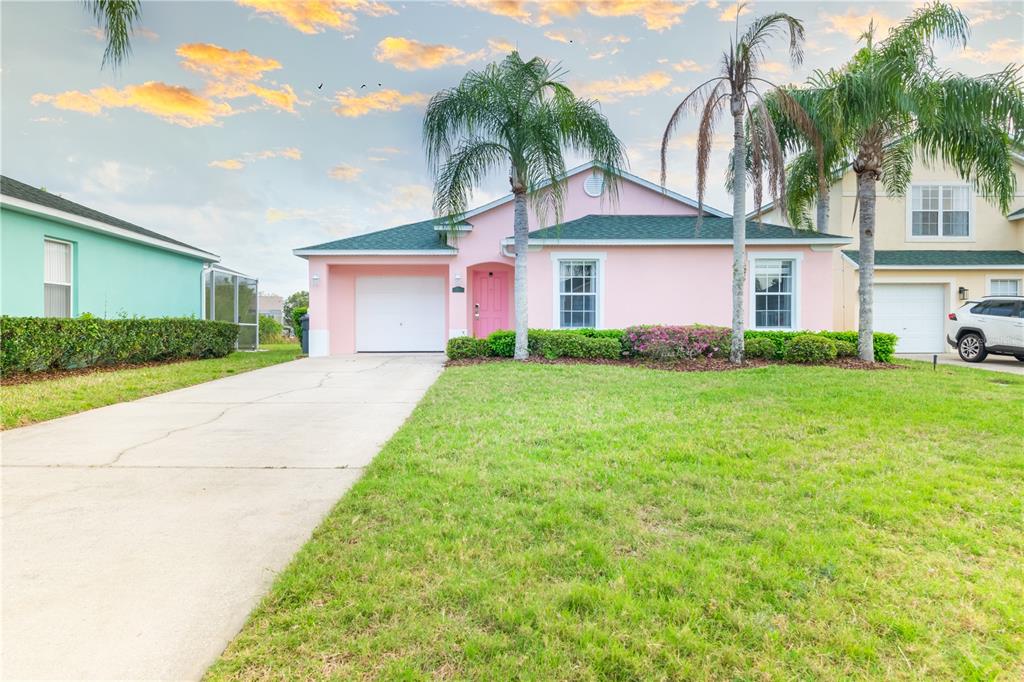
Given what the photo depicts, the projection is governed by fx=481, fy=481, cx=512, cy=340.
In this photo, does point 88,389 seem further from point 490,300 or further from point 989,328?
point 989,328

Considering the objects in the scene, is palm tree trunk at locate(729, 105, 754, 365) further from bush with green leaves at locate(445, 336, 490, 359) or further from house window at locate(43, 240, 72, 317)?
house window at locate(43, 240, 72, 317)

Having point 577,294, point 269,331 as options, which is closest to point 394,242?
point 577,294

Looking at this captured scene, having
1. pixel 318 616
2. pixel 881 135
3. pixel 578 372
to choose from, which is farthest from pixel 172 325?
pixel 881 135

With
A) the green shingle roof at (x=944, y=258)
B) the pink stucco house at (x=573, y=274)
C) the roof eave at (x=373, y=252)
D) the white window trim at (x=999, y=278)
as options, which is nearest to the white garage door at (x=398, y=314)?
the pink stucco house at (x=573, y=274)

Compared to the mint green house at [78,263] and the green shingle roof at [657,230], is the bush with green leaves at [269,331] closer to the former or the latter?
the mint green house at [78,263]

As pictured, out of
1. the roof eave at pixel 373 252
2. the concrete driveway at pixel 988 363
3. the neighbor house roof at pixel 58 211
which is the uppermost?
the neighbor house roof at pixel 58 211

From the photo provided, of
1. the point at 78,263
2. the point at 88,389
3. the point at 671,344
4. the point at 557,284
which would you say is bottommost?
the point at 88,389

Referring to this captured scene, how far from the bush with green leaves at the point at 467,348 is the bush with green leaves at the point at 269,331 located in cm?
1579

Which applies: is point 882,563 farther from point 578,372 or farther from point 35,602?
point 578,372

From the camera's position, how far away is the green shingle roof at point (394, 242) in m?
13.5

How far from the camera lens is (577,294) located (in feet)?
42.2

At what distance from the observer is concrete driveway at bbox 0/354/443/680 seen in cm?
196

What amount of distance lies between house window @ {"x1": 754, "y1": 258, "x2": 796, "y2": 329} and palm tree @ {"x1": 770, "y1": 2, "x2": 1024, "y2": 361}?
196 cm

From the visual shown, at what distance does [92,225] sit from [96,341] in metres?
3.01
